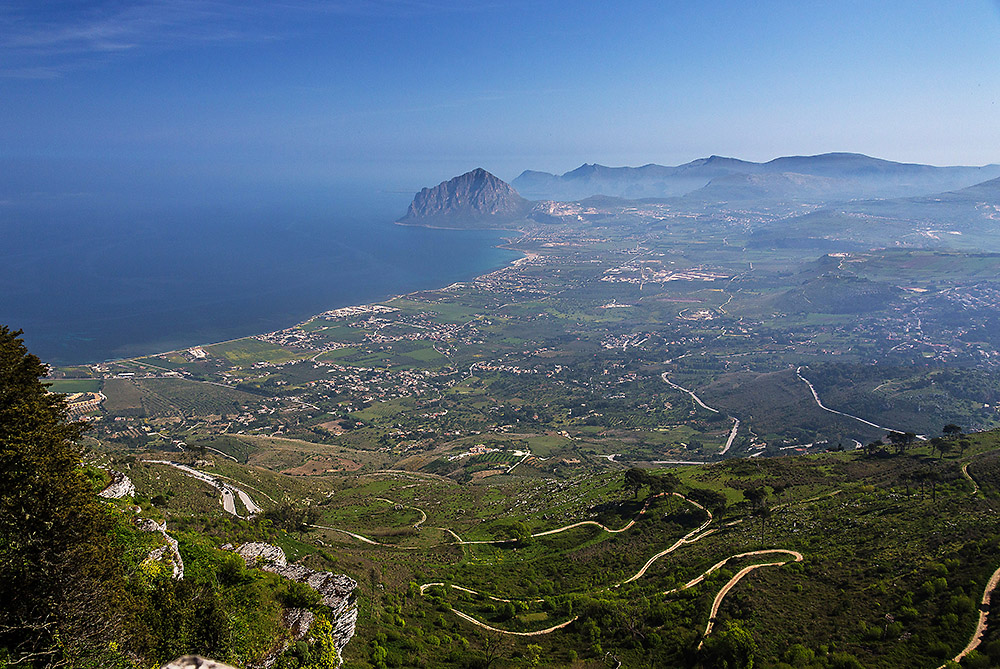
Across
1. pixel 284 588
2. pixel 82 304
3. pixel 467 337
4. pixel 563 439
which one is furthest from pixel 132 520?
pixel 82 304

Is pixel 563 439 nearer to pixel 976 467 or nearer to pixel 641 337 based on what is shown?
pixel 976 467

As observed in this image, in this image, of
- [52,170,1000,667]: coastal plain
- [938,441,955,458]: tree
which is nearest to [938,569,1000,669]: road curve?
[52,170,1000,667]: coastal plain

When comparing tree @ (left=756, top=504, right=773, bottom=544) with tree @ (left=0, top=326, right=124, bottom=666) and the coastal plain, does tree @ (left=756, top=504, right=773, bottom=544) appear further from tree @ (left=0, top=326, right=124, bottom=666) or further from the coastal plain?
tree @ (left=0, top=326, right=124, bottom=666)

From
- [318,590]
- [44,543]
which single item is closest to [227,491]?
[318,590]

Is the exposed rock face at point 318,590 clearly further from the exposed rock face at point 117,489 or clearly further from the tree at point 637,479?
the tree at point 637,479

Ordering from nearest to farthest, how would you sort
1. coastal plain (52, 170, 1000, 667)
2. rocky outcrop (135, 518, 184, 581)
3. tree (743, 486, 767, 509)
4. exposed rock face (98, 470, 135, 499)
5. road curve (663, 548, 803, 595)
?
1. rocky outcrop (135, 518, 184, 581)
2. exposed rock face (98, 470, 135, 499)
3. coastal plain (52, 170, 1000, 667)
4. road curve (663, 548, 803, 595)
5. tree (743, 486, 767, 509)

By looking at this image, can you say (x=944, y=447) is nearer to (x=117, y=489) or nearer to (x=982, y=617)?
(x=982, y=617)
